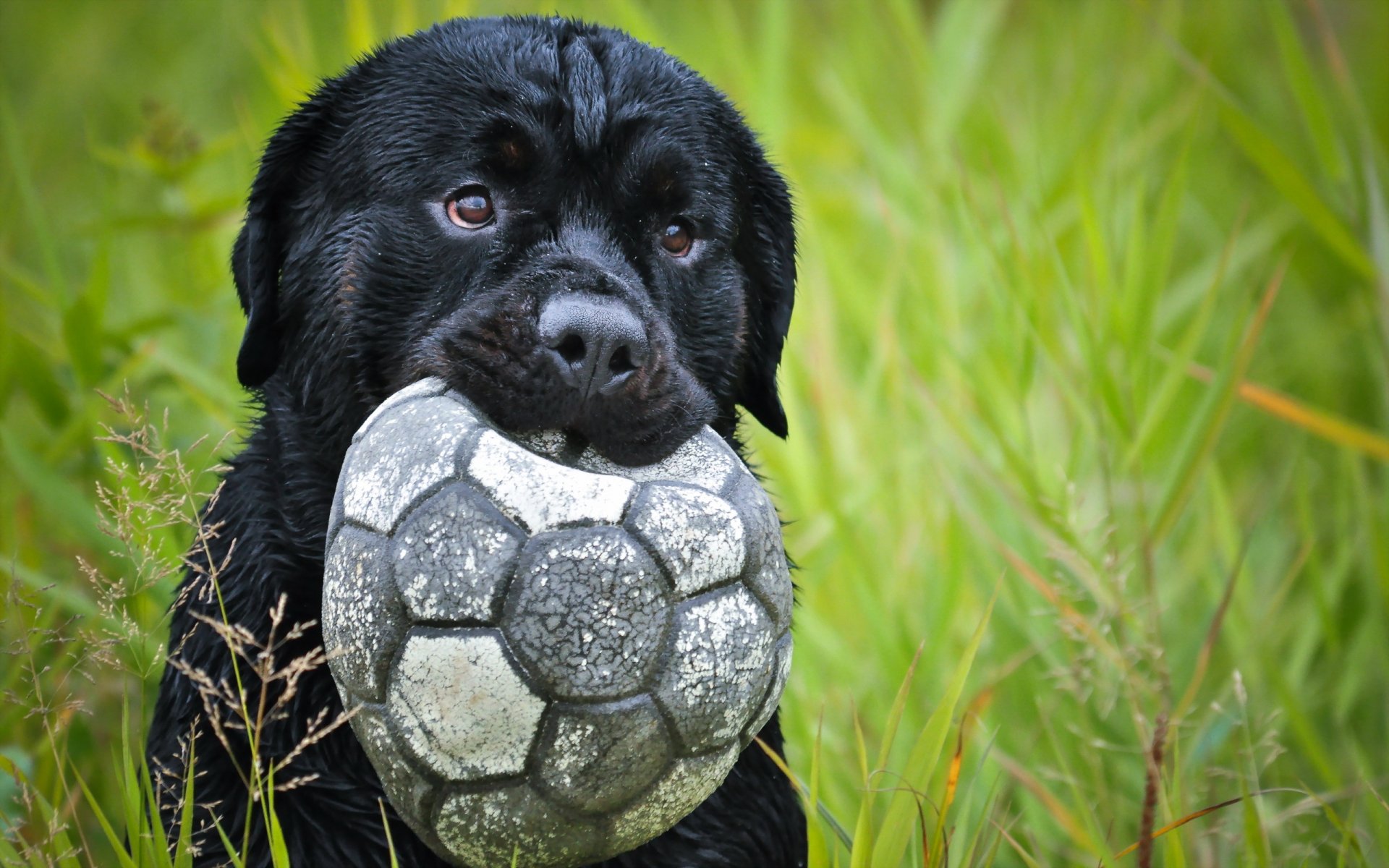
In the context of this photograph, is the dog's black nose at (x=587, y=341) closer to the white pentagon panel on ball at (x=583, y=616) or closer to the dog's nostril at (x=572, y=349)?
the dog's nostril at (x=572, y=349)

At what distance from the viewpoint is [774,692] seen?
6.59 feet

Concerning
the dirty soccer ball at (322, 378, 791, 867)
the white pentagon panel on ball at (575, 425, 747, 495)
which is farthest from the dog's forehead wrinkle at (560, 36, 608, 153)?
the dirty soccer ball at (322, 378, 791, 867)

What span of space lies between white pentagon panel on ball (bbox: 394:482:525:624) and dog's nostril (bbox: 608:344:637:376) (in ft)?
1.46

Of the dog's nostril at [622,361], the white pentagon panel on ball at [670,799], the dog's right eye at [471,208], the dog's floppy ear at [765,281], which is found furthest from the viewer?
the dog's floppy ear at [765,281]

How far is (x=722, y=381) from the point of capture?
2.84 m

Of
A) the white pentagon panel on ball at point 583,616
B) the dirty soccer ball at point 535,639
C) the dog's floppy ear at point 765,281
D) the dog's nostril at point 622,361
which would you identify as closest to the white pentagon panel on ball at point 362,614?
the dirty soccer ball at point 535,639

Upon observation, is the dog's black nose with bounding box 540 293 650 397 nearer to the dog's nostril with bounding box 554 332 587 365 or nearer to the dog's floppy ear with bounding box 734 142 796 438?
the dog's nostril with bounding box 554 332 587 365

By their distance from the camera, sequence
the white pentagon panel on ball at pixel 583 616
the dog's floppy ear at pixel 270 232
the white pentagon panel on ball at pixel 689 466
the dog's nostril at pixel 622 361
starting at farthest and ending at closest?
1. the dog's floppy ear at pixel 270 232
2. the dog's nostril at pixel 622 361
3. the white pentagon panel on ball at pixel 689 466
4. the white pentagon panel on ball at pixel 583 616

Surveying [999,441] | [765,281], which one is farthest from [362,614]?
[999,441]

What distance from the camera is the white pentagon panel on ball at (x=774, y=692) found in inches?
78.2

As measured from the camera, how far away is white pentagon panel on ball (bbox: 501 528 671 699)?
69.8 inches

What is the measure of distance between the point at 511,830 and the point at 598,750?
0.20m

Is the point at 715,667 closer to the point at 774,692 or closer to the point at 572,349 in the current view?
the point at 774,692

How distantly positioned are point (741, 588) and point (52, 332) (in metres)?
3.44
